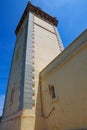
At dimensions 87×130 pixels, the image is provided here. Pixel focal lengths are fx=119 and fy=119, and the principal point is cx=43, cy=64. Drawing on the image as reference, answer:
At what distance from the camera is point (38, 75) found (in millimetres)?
7805

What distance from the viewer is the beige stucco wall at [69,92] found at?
4.68 meters

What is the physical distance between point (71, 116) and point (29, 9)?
11.6 m

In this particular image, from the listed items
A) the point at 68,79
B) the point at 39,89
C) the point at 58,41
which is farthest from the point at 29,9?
the point at 68,79

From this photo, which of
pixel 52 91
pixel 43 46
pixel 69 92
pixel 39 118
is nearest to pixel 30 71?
pixel 52 91

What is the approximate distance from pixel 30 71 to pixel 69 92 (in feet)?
9.87

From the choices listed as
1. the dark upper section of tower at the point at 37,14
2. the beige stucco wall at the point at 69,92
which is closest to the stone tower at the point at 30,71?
the dark upper section of tower at the point at 37,14

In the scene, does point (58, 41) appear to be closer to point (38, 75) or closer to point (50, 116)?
point (38, 75)

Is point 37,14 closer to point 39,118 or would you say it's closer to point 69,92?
point 69,92

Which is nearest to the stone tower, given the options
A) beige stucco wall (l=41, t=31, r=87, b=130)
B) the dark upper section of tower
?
the dark upper section of tower

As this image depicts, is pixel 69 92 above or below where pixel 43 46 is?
below

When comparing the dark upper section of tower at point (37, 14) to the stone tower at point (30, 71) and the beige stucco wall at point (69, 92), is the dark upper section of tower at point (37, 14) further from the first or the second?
the beige stucco wall at point (69, 92)

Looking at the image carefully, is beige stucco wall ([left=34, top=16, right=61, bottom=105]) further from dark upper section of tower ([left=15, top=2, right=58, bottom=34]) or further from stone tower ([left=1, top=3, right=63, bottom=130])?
dark upper section of tower ([left=15, top=2, right=58, bottom=34])

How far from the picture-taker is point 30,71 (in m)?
7.46

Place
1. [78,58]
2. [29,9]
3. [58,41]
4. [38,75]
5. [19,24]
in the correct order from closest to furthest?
[78,58] < [38,75] < [58,41] < [29,9] < [19,24]
